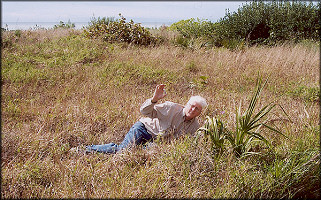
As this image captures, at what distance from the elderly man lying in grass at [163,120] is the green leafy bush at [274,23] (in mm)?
9526

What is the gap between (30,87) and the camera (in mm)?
5676

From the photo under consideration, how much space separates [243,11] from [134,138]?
12115 mm

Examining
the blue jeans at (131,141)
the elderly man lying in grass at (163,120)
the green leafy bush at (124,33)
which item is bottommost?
the blue jeans at (131,141)

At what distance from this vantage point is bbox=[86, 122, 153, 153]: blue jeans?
12.1 feet

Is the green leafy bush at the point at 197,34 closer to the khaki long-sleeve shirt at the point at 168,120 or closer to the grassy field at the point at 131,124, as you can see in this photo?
the grassy field at the point at 131,124

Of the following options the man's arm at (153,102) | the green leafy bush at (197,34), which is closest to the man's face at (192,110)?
the man's arm at (153,102)

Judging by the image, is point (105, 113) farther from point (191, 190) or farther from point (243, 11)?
point (243, 11)

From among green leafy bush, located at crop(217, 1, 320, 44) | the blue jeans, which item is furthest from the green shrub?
the blue jeans

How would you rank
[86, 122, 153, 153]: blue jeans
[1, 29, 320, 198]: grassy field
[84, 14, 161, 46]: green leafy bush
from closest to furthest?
[1, 29, 320, 198]: grassy field, [86, 122, 153, 153]: blue jeans, [84, 14, 161, 46]: green leafy bush

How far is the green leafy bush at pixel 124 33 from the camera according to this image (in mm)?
10086

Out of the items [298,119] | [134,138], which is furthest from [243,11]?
[134,138]

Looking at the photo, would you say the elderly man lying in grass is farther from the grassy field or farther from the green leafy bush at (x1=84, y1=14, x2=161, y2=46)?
the green leafy bush at (x1=84, y1=14, x2=161, y2=46)

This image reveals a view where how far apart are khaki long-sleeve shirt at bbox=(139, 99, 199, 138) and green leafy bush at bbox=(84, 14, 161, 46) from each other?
20.9 feet

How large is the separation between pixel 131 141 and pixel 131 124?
26.0 inches
